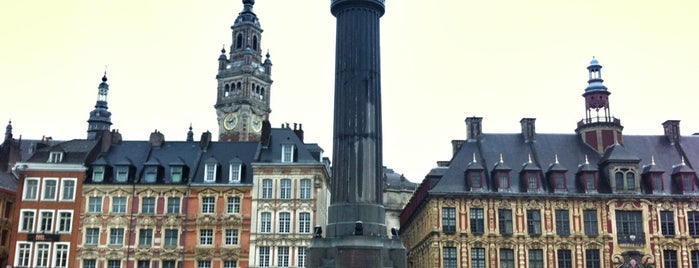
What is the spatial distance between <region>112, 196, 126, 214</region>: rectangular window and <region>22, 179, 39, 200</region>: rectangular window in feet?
17.6

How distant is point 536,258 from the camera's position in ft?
158

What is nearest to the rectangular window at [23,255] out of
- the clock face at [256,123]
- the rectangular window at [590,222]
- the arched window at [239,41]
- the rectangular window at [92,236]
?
the rectangular window at [92,236]

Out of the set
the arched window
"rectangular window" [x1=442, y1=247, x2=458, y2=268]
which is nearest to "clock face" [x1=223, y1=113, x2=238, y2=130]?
the arched window

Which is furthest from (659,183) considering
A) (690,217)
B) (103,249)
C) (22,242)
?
(22,242)

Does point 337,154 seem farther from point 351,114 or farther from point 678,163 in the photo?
point 678,163

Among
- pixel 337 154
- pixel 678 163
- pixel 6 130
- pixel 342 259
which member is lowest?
pixel 342 259

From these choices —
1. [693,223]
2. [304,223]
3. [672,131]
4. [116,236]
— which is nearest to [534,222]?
[693,223]

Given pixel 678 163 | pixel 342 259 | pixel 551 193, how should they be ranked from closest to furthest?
pixel 342 259, pixel 551 193, pixel 678 163

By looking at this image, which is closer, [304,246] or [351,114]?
[351,114]

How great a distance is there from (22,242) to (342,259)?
31610mm

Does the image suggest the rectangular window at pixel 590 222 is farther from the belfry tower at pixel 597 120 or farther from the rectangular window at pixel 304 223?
the rectangular window at pixel 304 223

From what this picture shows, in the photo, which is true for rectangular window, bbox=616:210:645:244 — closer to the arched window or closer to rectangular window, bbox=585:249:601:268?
rectangular window, bbox=585:249:601:268

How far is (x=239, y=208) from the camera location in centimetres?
5128

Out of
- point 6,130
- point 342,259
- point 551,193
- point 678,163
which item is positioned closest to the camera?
point 342,259
